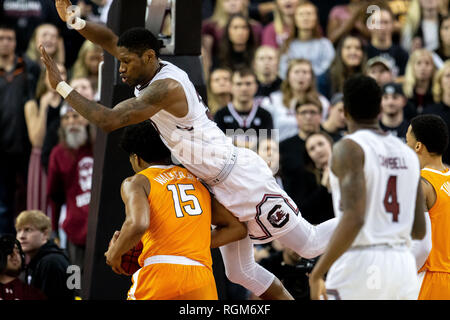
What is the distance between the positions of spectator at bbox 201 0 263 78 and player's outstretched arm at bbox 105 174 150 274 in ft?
22.0

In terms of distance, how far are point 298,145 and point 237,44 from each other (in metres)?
2.66

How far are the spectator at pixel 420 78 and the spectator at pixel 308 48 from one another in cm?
121

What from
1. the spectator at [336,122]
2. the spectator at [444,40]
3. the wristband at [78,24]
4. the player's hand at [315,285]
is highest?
the spectator at [444,40]

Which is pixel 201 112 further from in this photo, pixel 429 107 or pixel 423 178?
pixel 429 107

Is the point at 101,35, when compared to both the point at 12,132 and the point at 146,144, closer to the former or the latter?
the point at 146,144

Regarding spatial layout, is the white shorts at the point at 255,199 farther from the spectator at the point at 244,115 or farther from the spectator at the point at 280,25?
the spectator at the point at 280,25

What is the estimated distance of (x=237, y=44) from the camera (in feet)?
41.0

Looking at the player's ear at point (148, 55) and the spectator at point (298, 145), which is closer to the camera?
the player's ear at point (148, 55)

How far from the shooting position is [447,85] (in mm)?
11164

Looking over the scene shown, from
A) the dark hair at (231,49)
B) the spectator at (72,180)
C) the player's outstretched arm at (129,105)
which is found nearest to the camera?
the player's outstretched arm at (129,105)

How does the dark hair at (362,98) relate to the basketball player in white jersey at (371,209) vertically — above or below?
above

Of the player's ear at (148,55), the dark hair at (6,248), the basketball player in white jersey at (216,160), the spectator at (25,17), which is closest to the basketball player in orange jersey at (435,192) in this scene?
the basketball player in white jersey at (216,160)

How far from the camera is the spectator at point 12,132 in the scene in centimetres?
1073
